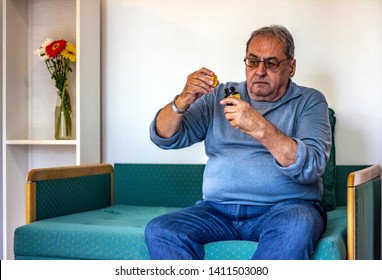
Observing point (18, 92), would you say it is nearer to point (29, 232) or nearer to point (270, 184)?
point (29, 232)

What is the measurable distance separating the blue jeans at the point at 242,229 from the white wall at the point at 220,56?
34.3 inches

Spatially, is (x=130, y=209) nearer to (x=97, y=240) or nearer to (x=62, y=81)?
(x=97, y=240)

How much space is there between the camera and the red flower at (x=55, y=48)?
9.88 feet

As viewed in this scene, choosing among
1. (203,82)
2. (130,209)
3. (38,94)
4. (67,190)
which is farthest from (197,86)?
(38,94)

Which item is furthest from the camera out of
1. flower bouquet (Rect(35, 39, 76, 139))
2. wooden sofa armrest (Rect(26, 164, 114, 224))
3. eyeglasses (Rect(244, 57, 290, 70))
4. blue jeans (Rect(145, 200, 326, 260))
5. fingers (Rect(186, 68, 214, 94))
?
flower bouquet (Rect(35, 39, 76, 139))

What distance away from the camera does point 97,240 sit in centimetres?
223

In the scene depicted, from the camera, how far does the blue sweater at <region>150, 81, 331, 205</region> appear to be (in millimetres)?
1997

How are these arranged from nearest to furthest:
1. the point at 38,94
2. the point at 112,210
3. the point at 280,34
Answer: the point at 280,34 → the point at 112,210 → the point at 38,94

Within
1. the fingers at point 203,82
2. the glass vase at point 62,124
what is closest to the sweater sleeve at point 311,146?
the fingers at point 203,82

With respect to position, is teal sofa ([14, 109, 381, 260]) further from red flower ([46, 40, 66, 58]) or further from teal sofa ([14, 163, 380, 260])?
red flower ([46, 40, 66, 58])

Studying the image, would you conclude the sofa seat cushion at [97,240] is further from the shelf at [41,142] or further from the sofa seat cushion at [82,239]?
the shelf at [41,142]

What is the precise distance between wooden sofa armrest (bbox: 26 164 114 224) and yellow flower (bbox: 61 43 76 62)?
0.57 meters

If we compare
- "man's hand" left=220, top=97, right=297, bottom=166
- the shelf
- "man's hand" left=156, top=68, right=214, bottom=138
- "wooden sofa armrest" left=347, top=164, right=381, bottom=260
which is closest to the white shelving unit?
the shelf

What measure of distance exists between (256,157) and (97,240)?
648 millimetres
